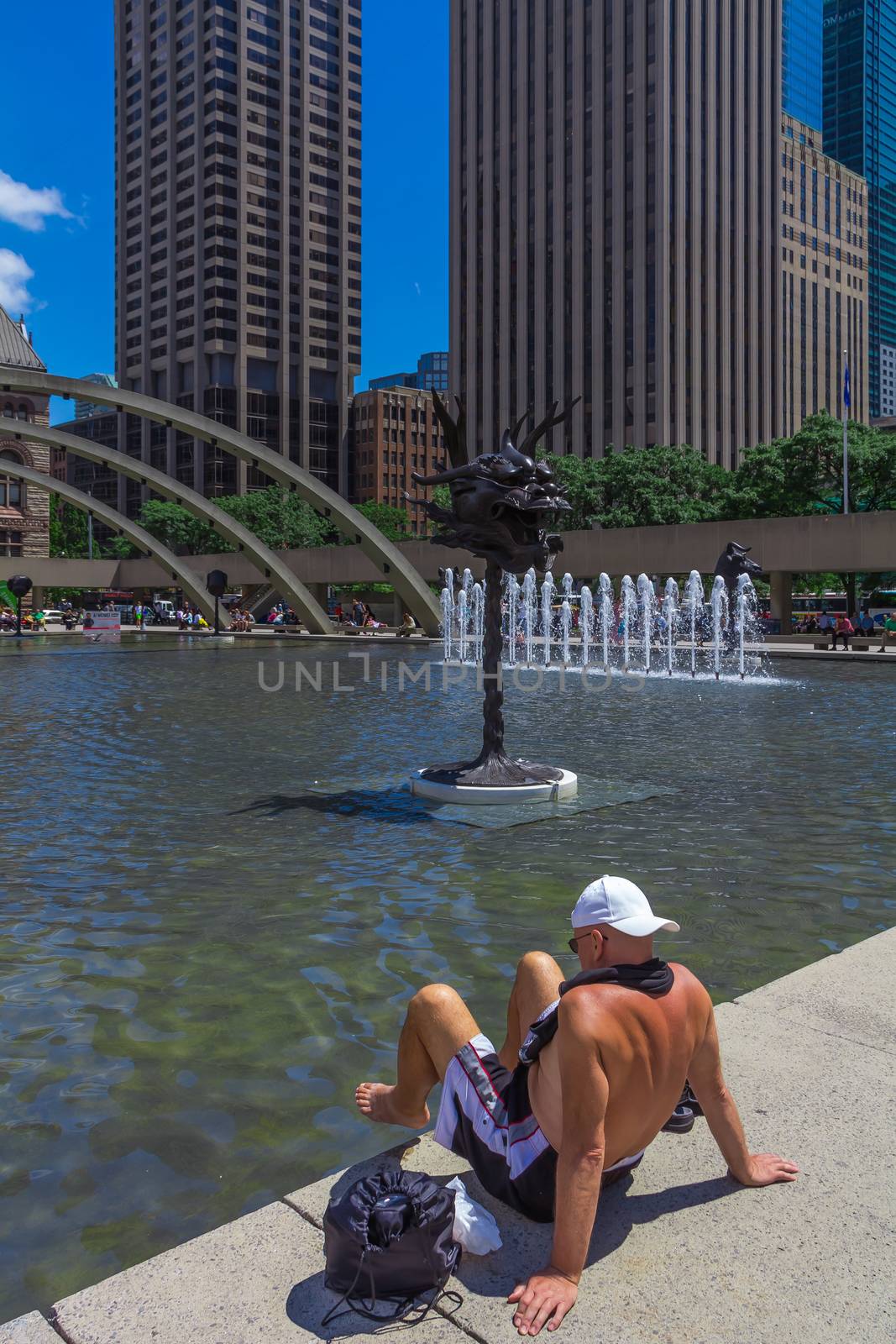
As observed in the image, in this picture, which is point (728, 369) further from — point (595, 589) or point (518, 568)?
point (518, 568)

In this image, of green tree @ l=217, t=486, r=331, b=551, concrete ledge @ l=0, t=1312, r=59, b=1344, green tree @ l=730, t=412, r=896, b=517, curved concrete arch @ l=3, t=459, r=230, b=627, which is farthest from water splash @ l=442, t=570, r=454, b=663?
concrete ledge @ l=0, t=1312, r=59, b=1344

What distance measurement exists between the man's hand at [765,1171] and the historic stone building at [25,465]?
94.3 metres

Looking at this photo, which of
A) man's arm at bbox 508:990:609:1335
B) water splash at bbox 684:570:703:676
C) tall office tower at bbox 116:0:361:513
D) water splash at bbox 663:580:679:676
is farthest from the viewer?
tall office tower at bbox 116:0:361:513

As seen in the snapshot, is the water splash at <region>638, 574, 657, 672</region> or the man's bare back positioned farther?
the water splash at <region>638, 574, 657, 672</region>

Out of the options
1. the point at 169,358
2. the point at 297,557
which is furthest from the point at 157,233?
the point at 297,557

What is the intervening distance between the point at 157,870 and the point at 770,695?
53.8 ft

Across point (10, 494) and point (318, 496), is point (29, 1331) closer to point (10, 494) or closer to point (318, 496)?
point (318, 496)

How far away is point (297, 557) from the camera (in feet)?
205

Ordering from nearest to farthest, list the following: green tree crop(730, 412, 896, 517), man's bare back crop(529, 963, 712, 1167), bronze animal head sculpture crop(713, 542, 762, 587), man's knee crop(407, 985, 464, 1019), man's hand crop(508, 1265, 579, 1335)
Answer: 1. man's hand crop(508, 1265, 579, 1335)
2. man's bare back crop(529, 963, 712, 1167)
3. man's knee crop(407, 985, 464, 1019)
4. bronze animal head sculpture crop(713, 542, 762, 587)
5. green tree crop(730, 412, 896, 517)

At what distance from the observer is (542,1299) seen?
102 inches

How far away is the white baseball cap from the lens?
287cm

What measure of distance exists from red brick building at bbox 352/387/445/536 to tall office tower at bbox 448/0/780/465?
20.4 meters

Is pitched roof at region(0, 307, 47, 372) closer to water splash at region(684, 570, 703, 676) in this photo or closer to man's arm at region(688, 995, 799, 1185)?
water splash at region(684, 570, 703, 676)

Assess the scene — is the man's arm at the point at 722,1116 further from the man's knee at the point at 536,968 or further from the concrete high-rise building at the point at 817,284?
the concrete high-rise building at the point at 817,284
